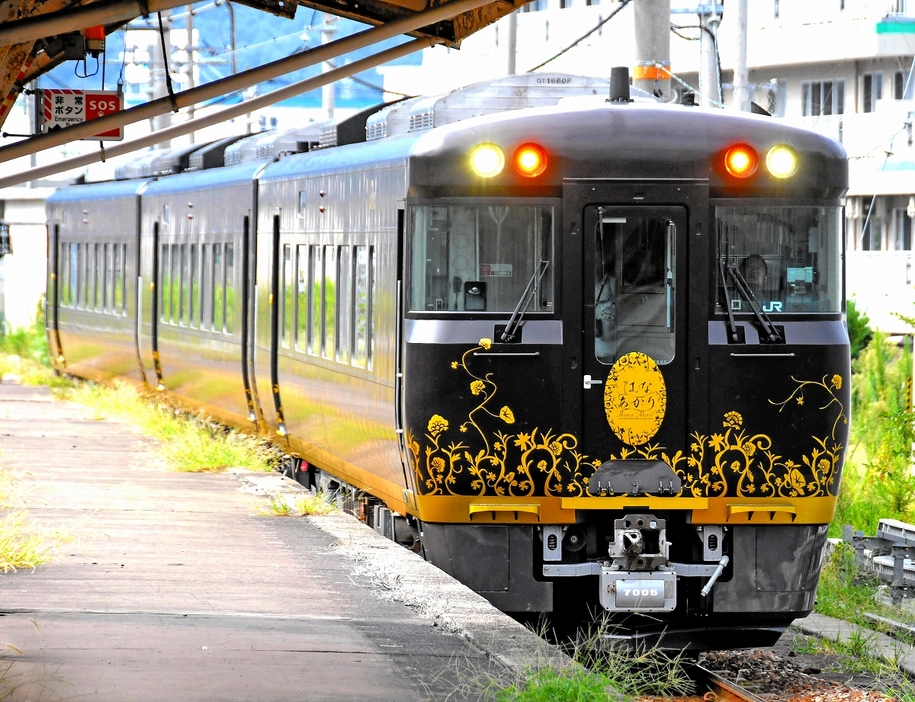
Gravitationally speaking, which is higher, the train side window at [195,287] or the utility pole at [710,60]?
the utility pole at [710,60]

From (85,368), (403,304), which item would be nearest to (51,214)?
(85,368)

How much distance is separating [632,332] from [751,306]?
0.65 m

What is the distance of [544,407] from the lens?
28.9ft

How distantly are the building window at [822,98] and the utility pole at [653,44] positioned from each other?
25631mm

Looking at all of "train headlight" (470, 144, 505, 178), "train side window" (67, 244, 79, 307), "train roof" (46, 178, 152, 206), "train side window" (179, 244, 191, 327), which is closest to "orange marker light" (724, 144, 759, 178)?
"train headlight" (470, 144, 505, 178)

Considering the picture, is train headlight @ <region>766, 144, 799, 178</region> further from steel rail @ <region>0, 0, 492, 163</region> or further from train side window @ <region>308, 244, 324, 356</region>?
train side window @ <region>308, 244, 324, 356</region>

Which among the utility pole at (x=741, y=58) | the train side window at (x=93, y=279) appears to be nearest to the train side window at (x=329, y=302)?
the utility pole at (x=741, y=58)

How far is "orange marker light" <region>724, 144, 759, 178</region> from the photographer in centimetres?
890

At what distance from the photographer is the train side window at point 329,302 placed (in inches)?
468

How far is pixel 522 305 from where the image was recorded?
29.0 ft

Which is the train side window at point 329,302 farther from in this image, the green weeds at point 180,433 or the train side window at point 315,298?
the green weeds at point 180,433

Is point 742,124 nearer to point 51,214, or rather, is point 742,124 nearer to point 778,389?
point 778,389

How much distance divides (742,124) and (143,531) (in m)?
4.69

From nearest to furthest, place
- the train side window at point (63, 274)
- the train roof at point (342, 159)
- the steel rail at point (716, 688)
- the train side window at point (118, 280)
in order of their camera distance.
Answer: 1. the steel rail at point (716, 688)
2. the train roof at point (342, 159)
3. the train side window at point (118, 280)
4. the train side window at point (63, 274)
